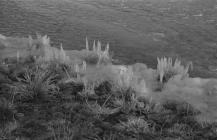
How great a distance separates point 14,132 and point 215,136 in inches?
110

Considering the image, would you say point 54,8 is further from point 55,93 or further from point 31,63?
point 55,93

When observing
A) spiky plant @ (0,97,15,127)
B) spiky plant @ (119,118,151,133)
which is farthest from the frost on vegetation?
spiky plant @ (119,118,151,133)

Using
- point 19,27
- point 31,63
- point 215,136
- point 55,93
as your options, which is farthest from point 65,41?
point 215,136

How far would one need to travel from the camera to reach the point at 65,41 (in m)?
10.6

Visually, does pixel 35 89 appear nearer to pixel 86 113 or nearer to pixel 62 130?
pixel 86 113

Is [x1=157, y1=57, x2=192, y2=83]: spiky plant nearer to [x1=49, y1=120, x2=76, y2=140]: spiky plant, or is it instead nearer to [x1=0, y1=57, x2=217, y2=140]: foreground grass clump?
[x1=0, y1=57, x2=217, y2=140]: foreground grass clump

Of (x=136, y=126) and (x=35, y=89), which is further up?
(x=35, y=89)

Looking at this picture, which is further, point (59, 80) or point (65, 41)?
point (65, 41)

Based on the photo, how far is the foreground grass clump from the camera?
4.61 m

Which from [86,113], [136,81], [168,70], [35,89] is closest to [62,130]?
[86,113]

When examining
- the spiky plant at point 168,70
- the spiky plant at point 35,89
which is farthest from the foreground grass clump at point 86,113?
the spiky plant at point 168,70

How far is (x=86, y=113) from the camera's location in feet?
16.9

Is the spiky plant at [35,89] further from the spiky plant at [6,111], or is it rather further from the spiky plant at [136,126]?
the spiky plant at [136,126]

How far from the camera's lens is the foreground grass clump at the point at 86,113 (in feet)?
15.1
